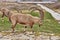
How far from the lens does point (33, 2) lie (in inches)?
697

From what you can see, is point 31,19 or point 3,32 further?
point 3,32

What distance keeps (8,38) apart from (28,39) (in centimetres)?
64

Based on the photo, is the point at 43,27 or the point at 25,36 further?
the point at 43,27

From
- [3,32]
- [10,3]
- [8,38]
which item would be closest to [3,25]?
Answer: [3,32]

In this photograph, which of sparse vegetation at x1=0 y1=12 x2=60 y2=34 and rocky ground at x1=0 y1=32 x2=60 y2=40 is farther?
sparse vegetation at x1=0 y1=12 x2=60 y2=34

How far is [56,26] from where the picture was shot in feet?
32.8

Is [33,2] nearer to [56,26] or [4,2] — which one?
[4,2]

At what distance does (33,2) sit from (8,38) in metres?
9.99

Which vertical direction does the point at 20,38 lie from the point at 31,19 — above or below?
below

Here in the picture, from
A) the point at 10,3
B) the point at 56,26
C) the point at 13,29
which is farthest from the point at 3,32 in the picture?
the point at 10,3

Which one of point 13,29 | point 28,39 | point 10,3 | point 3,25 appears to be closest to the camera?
point 28,39

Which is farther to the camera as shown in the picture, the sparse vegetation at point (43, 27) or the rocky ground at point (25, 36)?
the sparse vegetation at point (43, 27)

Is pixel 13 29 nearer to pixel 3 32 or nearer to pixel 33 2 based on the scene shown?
pixel 3 32

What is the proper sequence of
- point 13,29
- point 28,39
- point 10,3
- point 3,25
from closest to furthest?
point 28,39
point 13,29
point 3,25
point 10,3
